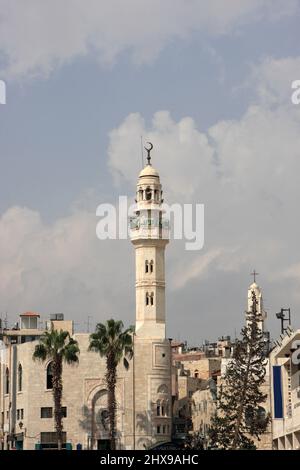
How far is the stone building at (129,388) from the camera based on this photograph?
89.5 m

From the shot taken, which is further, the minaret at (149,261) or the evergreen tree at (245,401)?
the minaret at (149,261)

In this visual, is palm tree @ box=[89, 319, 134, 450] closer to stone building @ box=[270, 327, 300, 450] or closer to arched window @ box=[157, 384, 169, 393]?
arched window @ box=[157, 384, 169, 393]

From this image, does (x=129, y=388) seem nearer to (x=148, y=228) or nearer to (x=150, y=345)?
(x=150, y=345)

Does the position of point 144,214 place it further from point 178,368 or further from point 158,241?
point 178,368

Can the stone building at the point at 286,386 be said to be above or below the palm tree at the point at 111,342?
below

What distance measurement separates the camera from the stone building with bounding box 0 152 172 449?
294 ft

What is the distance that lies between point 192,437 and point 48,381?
14149mm

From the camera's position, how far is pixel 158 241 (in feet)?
299

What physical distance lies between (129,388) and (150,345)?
4.36 m

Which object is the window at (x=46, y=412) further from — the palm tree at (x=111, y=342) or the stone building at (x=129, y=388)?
the palm tree at (x=111, y=342)

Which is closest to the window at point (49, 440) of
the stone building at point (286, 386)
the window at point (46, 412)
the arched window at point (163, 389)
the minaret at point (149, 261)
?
the window at point (46, 412)

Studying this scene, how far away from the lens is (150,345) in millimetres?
89562
